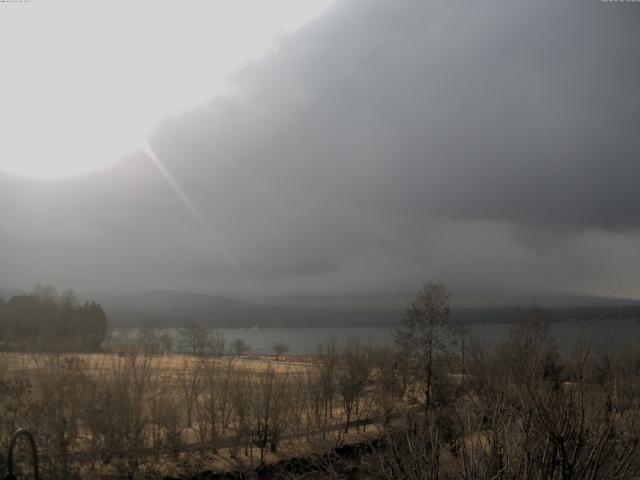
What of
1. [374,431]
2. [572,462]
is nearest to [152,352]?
[374,431]

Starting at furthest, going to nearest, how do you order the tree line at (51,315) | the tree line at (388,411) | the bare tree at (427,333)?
the tree line at (51,315) < the bare tree at (427,333) < the tree line at (388,411)

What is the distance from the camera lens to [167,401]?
2241 cm

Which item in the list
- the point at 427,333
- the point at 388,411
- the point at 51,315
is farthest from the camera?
the point at 51,315

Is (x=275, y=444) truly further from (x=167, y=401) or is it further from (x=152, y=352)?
(x=152, y=352)

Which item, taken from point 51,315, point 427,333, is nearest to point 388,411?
point 427,333

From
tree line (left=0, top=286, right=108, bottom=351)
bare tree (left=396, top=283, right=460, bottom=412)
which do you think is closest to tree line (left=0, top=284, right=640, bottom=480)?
bare tree (left=396, top=283, right=460, bottom=412)

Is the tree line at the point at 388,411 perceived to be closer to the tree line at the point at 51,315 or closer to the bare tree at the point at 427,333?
the bare tree at the point at 427,333

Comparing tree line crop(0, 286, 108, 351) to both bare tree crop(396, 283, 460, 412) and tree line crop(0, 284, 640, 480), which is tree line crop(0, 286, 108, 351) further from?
bare tree crop(396, 283, 460, 412)

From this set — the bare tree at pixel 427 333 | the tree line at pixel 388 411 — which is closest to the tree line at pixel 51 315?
the tree line at pixel 388 411

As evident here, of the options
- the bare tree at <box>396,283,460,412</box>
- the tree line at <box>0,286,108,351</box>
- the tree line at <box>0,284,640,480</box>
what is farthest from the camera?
the tree line at <box>0,286,108,351</box>

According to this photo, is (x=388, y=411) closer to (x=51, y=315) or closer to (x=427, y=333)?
(x=427, y=333)

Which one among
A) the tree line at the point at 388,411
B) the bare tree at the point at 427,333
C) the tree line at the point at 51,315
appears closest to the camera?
the tree line at the point at 388,411

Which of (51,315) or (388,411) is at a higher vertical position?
(51,315)

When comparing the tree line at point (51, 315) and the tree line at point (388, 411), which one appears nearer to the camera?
the tree line at point (388, 411)
